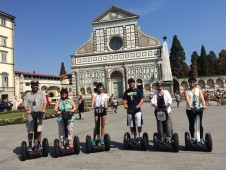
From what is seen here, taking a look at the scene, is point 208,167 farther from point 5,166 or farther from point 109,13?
point 109,13

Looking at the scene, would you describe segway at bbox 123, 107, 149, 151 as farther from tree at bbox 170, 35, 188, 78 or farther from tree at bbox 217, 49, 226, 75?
tree at bbox 217, 49, 226, 75

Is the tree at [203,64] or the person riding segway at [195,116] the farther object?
the tree at [203,64]

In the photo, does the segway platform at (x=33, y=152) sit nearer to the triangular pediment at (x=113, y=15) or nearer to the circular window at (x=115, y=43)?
Result: the circular window at (x=115, y=43)

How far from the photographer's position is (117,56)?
2009 inches

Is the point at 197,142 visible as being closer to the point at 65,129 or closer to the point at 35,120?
the point at 65,129

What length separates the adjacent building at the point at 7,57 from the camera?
39.7 meters

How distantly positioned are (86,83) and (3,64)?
1813 cm

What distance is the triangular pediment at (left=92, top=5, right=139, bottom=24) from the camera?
50.8 m

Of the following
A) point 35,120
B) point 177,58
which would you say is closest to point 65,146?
point 35,120

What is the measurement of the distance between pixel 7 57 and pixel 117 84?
2174 cm

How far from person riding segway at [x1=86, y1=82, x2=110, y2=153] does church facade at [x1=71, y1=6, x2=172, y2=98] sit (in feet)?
136

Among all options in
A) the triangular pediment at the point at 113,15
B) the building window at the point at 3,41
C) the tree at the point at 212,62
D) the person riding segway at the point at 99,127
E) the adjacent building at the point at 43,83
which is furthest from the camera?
the tree at the point at 212,62

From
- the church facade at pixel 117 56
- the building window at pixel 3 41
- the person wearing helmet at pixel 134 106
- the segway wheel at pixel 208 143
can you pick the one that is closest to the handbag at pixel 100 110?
the person wearing helmet at pixel 134 106

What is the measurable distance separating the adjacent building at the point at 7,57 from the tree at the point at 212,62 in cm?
4911
